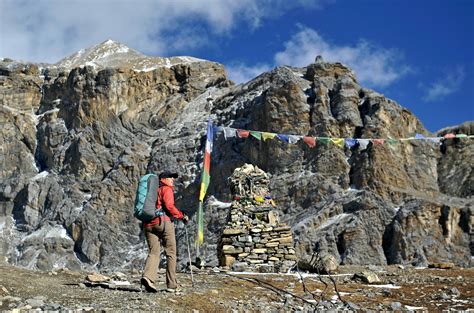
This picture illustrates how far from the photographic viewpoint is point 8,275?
34.4ft

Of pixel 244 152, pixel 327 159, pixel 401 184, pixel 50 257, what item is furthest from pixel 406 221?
pixel 50 257

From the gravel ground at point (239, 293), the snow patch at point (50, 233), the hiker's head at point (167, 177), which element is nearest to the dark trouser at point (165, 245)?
the gravel ground at point (239, 293)

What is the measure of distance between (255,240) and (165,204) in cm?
804

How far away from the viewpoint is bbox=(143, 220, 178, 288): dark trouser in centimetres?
1062

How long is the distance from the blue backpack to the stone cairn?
6837mm

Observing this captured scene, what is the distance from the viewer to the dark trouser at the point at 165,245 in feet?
34.8

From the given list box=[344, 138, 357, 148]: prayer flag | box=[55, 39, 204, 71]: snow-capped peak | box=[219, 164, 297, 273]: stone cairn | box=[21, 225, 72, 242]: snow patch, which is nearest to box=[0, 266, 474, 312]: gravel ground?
box=[219, 164, 297, 273]: stone cairn

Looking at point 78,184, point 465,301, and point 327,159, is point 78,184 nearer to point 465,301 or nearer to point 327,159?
point 327,159

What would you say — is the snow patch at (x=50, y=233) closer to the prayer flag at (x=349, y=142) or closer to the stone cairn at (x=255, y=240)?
the prayer flag at (x=349, y=142)

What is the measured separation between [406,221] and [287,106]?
2619 cm

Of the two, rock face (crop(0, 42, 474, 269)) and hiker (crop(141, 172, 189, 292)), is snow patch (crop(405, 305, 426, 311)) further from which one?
rock face (crop(0, 42, 474, 269))

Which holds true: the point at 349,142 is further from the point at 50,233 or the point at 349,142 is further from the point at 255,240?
the point at 50,233

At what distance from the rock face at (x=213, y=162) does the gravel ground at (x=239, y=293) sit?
5333 centimetres

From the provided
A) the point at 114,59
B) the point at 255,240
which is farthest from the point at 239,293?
the point at 114,59
